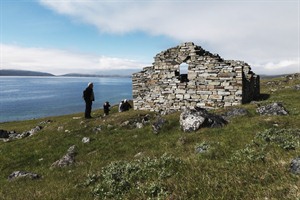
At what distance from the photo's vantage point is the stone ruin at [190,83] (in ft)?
83.1

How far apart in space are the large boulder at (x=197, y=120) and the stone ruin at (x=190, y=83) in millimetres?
8589

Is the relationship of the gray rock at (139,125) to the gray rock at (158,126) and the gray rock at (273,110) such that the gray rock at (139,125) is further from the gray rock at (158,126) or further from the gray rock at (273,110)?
the gray rock at (273,110)

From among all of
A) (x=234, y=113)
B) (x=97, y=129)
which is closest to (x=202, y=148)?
(x=234, y=113)

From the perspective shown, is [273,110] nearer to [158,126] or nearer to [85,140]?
[158,126]

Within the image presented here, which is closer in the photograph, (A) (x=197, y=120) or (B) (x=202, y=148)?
(B) (x=202, y=148)

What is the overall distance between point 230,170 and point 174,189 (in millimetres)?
1726

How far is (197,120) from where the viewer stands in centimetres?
1667

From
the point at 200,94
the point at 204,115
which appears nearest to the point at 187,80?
the point at 200,94

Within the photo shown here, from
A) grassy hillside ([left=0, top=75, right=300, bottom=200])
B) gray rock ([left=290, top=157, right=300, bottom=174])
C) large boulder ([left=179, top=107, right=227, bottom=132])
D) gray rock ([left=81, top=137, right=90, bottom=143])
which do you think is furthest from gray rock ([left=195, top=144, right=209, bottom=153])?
gray rock ([left=81, top=137, right=90, bottom=143])

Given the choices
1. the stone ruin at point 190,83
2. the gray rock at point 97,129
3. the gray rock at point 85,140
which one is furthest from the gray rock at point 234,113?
the gray rock at point 97,129

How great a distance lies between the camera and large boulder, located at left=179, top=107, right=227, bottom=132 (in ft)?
54.0

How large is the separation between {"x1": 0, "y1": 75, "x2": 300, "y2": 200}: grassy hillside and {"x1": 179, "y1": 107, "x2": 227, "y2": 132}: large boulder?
584mm

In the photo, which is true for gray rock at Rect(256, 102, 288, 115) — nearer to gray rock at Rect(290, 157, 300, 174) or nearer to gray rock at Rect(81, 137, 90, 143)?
gray rock at Rect(290, 157, 300, 174)

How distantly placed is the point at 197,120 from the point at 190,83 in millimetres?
10626
